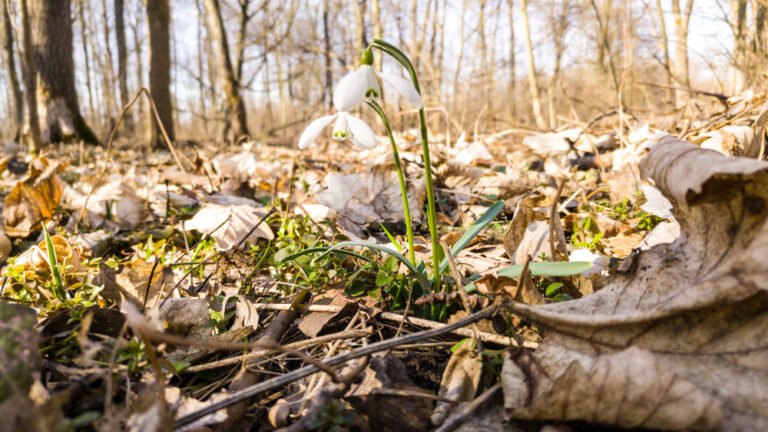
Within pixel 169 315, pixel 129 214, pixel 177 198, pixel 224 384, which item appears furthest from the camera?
pixel 177 198

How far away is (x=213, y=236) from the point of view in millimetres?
1581

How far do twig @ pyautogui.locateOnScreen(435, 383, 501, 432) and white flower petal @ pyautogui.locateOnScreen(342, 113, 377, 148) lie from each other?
22.0 inches

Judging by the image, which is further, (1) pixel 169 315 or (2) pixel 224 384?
(1) pixel 169 315

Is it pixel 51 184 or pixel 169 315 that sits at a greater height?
pixel 51 184

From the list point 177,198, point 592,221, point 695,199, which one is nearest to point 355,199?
point 592,221

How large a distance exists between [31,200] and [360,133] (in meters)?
1.59

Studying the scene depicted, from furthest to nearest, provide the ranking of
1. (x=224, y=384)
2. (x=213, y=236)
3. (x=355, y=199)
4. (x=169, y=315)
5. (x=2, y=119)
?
1. (x=2, y=119)
2. (x=355, y=199)
3. (x=213, y=236)
4. (x=169, y=315)
5. (x=224, y=384)

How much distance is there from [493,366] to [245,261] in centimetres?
80

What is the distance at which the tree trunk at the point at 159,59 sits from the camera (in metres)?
8.81

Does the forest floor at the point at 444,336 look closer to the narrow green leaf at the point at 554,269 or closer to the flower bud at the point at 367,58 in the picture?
the narrow green leaf at the point at 554,269

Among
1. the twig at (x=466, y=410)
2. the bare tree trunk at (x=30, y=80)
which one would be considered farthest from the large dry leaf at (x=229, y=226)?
the bare tree trunk at (x=30, y=80)

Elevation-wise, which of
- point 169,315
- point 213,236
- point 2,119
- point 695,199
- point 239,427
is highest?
point 2,119

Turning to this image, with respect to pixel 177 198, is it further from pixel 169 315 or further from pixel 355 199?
pixel 169 315

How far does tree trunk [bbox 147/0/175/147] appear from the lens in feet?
28.9
